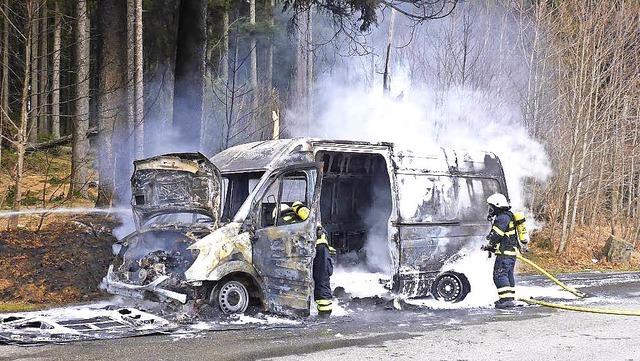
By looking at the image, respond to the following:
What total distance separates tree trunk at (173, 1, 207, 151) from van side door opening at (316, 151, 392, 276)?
3.84 metres

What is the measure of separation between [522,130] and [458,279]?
33.8 ft

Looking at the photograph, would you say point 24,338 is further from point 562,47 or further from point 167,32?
point 562,47

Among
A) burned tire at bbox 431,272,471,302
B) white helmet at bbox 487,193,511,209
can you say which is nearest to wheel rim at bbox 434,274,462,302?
burned tire at bbox 431,272,471,302

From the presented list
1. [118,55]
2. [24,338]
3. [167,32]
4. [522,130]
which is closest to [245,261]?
[24,338]

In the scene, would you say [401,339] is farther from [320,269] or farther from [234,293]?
[234,293]

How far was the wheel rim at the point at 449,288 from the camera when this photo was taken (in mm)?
10539

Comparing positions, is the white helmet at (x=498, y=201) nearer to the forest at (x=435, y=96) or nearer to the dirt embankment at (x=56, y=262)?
the forest at (x=435, y=96)

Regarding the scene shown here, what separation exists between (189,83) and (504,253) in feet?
24.7

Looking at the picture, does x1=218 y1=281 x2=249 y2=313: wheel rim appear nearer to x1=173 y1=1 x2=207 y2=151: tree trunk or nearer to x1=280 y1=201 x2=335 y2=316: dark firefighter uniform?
x1=280 y1=201 x2=335 y2=316: dark firefighter uniform

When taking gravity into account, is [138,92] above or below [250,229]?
above

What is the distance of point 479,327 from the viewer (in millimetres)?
8703

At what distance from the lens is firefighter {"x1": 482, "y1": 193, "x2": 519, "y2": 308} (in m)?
10.3

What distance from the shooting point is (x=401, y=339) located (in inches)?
311

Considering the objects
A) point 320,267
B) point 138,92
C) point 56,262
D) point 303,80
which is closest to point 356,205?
point 320,267
